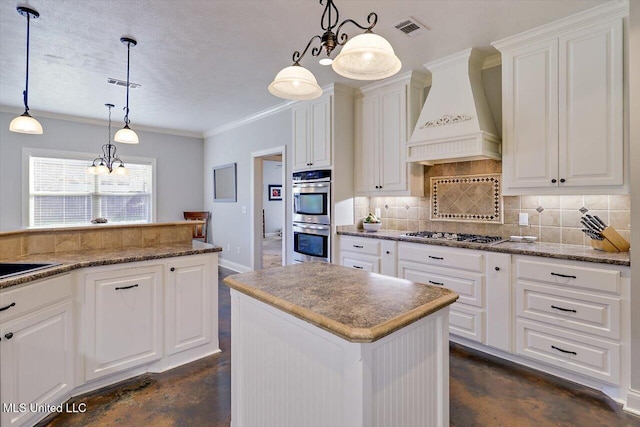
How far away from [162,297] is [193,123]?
13.8 feet

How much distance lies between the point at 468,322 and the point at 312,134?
2675 millimetres

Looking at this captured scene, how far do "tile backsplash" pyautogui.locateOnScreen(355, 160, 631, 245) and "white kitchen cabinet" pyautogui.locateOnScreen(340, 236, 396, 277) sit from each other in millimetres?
541

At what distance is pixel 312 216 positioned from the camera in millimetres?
3986

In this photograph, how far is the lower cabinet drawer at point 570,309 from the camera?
6.79 feet

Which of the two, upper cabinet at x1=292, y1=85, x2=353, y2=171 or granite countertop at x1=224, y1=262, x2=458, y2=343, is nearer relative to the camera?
granite countertop at x1=224, y1=262, x2=458, y2=343

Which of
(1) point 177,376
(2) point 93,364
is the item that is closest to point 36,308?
(2) point 93,364

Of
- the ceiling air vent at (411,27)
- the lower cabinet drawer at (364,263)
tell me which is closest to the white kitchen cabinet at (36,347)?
the lower cabinet drawer at (364,263)

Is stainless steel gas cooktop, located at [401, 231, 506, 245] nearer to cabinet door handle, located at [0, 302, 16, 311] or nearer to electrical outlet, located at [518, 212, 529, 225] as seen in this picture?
electrical outlet, located at [518, 212, 529, 225]

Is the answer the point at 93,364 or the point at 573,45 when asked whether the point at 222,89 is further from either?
the point at 573,45

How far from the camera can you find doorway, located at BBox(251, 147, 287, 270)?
4926mm

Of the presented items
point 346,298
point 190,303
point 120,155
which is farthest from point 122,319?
point 120,155

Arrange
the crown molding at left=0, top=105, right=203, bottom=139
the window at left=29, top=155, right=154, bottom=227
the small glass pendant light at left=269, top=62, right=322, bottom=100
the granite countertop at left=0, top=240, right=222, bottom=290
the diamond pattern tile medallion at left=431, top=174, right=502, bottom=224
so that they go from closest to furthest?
the small glass pendant light at left=269, top=62, right=322, bottom=100, the granite countertop at left=0, top=240, right=222, bottom=290, the diamond pattern tile medallion at left=431, top=174, right=502, bottom=224, the crown molding at left=0, top=105, right=203, bottom=139, the window at left=29, top=155, right=154, bottom=227

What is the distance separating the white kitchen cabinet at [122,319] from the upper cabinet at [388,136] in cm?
247

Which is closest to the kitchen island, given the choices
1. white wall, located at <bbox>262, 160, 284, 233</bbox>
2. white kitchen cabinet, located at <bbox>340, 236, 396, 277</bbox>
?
white kitchen cabinet, located at <bbox>340, 236, 396, 277</bbox>
